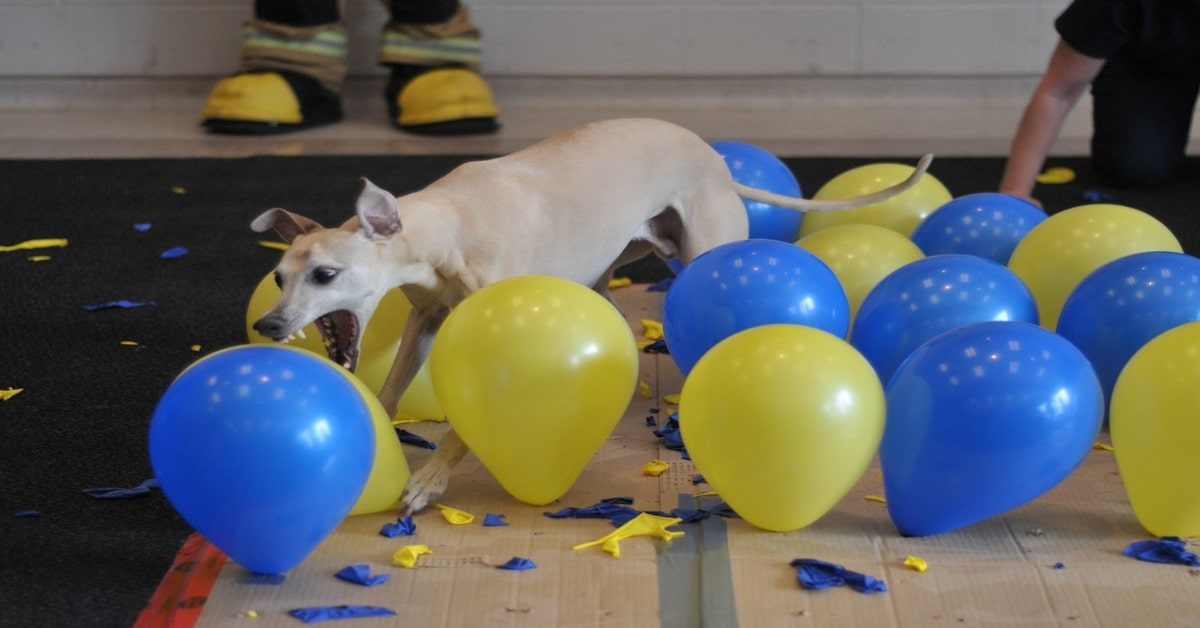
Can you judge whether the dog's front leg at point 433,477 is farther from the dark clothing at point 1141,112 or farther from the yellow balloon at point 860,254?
the dark clothing at point 1141,112

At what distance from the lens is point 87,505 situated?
1798 mm

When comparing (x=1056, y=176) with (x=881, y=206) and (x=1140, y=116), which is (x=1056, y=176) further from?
(x=881, y=206)

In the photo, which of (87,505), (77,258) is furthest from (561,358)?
(77,258)

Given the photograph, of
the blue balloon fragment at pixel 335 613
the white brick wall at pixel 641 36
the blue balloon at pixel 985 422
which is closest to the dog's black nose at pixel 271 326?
the blue balloon fragment at pixel 335 613

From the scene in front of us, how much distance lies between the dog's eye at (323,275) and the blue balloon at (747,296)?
21.6 inches

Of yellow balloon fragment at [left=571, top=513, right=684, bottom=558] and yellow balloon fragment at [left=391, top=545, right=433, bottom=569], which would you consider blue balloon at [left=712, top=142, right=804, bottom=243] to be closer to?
yellow balloon fragment at [left=571, top=513, right=684, bottom=558]

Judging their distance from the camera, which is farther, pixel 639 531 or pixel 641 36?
pixel 641 36

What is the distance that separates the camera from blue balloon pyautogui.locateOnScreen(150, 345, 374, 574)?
148cm

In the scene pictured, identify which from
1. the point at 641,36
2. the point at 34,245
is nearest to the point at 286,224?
the point at 34,245

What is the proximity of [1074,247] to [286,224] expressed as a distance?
48.2 inches

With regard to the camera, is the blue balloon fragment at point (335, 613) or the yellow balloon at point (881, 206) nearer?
the blue balloon fragment at point (335, 613)

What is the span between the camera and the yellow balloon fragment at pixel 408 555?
1624 millimetres

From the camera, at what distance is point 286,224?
1.91 metres

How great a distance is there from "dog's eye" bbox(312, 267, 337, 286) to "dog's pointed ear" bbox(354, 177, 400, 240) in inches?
3.0
